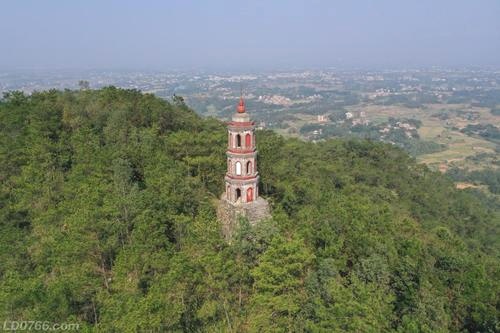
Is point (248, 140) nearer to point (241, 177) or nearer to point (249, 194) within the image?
point (241, 177)

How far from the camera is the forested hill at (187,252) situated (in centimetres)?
1441

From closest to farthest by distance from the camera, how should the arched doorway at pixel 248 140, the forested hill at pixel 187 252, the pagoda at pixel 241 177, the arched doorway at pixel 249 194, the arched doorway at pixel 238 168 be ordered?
the forested hill at pixel 187 252
the pagoda at pixel 241 177
the arched doorway at pixel 248 140
the arched doorway at pixel 238 168
the arched doorway at pixel 249 194

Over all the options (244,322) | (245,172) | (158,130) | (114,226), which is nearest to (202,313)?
(244,322)

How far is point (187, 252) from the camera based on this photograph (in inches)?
679

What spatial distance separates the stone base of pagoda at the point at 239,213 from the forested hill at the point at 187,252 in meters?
0.81

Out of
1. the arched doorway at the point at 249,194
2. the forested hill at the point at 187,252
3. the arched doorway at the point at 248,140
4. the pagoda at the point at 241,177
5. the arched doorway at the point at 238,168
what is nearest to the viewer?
the forested hill at the point at 187,252

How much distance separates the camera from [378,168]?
54.7 m

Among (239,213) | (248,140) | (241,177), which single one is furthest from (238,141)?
(239,213)

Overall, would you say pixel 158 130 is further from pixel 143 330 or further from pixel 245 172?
pixel 143 330

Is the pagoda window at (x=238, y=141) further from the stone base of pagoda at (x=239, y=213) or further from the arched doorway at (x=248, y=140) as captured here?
the stone base of pagoda at (x=239, y=213)

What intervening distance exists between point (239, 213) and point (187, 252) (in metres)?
4.74

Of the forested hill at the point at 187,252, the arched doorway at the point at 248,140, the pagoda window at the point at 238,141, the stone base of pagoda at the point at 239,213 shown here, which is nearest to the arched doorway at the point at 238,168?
the pagoda window at the point at 238,141


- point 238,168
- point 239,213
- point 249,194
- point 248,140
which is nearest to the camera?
point 239,213

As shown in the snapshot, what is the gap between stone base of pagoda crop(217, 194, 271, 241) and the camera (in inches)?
845
